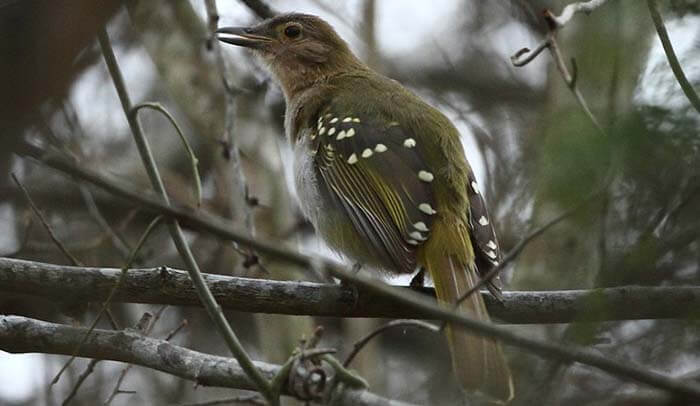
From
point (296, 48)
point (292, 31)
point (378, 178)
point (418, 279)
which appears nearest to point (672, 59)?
point (378, 178)

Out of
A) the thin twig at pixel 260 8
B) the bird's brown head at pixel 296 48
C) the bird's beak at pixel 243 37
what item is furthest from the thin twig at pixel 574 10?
the thin twig at pixel 260 8

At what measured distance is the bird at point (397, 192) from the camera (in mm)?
4062

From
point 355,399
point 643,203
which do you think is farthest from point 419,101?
point 355,399

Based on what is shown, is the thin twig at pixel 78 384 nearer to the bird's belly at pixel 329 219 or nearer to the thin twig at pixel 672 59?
the bird's belly at pixel 329 219

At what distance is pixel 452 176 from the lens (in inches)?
190

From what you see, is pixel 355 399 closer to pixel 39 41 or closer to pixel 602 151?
pixel 602 151

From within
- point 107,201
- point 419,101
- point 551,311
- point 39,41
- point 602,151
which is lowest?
point 551,311

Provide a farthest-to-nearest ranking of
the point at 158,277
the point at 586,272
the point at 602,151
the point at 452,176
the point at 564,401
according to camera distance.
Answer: the point at 586,272
the point at 452,176
the point at 158,277
the point at 564,401
the point at 602,151

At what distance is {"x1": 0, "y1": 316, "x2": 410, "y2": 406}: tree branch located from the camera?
11.7 ft

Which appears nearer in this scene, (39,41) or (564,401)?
(39,41)

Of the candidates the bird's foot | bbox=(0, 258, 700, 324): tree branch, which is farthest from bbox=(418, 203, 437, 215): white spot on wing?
bbox=(0, 258, 700, 324): tree branch

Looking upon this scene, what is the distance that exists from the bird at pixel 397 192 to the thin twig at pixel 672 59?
1.15 m

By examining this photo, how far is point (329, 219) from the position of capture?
4910 mm

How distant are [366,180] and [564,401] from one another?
5.74 ft
